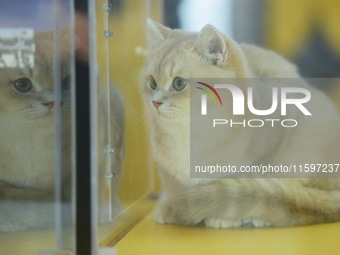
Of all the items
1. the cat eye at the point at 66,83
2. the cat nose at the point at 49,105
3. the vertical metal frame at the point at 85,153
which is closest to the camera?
the vertical metal frame at the point at 85,153

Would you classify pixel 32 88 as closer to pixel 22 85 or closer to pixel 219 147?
pixel 22 85

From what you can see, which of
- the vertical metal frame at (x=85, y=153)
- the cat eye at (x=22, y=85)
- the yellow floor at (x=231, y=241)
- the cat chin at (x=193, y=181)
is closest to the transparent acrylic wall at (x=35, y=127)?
the cat eye at (x=22, y=85)

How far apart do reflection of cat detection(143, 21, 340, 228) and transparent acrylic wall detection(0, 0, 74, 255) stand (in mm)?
264

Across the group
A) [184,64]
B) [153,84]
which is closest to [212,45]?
[184,64]

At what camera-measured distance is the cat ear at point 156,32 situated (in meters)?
1.52

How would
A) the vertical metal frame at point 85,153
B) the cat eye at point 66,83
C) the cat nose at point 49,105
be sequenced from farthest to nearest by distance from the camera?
the cat nose at point 49,105, the cat eye at point 66,83, the vertical metal frame at point 85,153

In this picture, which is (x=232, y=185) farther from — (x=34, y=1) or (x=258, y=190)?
(x=34, y=1)

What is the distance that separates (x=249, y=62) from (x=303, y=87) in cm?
17

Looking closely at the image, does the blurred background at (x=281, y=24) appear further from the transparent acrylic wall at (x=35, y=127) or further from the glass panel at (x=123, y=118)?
the transparent acrylic wall at (x=35, y=127)

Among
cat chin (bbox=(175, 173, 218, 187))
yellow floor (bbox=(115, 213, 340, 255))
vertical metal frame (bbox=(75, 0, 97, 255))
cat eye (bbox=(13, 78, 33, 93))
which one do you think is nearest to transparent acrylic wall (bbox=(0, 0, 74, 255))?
cat eye (bbox=(13, 78, 33, 93))

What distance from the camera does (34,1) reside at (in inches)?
61.6

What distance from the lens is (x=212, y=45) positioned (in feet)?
4.86

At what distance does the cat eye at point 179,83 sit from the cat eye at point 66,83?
299 millimetres

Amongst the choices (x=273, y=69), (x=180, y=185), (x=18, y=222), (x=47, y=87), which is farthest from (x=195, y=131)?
(x=18, y=222)
